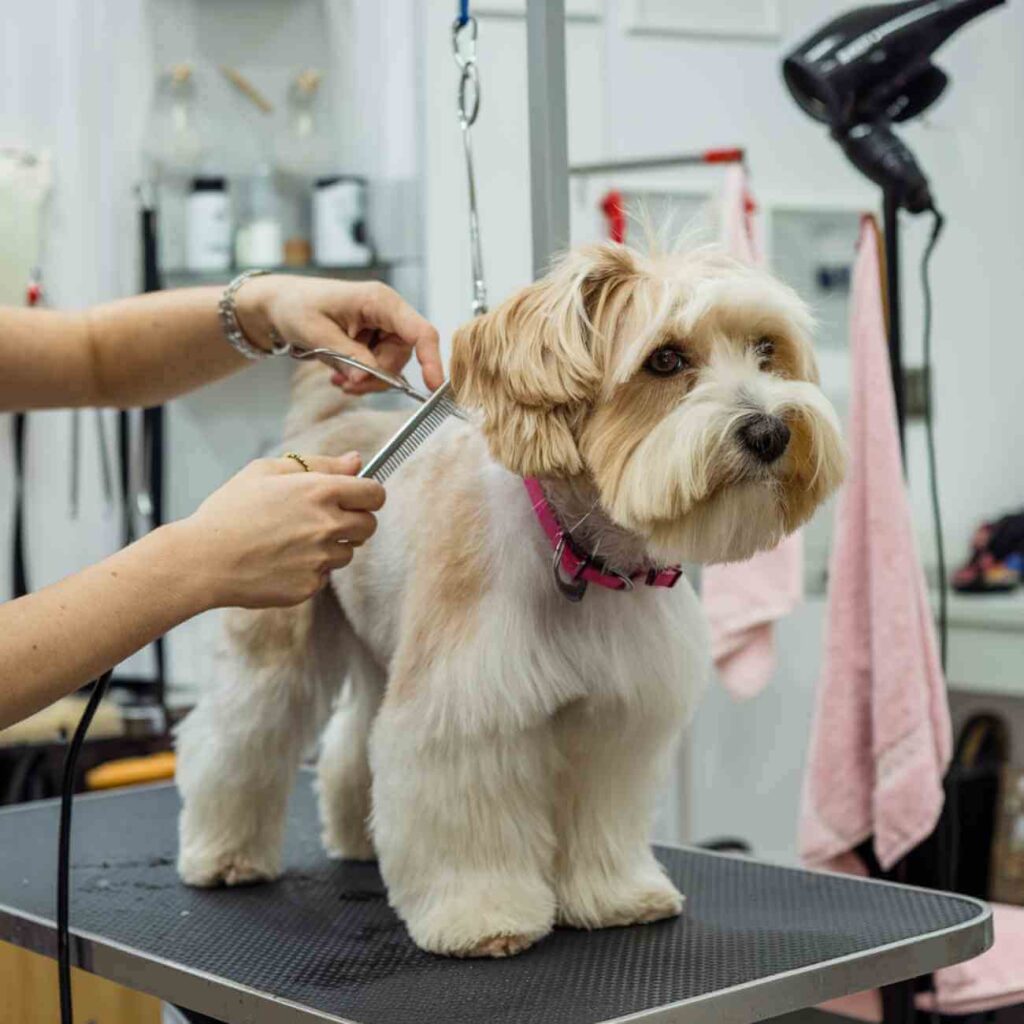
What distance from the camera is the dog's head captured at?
3.71 feet

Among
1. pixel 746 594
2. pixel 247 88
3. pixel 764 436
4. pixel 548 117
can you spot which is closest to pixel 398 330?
pixel 548 117

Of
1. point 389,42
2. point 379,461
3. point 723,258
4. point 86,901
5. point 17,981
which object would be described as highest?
point 389,42

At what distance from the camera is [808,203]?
10.7 feet

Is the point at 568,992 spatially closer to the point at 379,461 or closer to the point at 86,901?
the point at 379,461

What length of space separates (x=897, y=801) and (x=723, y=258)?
101cm

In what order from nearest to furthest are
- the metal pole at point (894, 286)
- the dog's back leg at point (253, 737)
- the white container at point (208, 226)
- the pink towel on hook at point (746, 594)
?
the dog's back leg at point (253, 737)
the metal pole at point (894, 286)
the pink towel on hook at point (746, 594)
the white container at point (208, 226)

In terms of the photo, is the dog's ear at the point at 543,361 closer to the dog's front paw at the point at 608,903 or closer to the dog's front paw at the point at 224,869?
the dog's front paw at the point at 608,903

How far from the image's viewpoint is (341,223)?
2.95 metres

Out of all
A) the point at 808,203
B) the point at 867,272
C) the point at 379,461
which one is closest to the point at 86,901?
the point at 379,461

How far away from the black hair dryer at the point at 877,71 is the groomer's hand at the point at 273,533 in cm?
113

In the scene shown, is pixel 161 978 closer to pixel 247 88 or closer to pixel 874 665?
pixel 874 665

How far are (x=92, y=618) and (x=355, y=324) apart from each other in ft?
1.54

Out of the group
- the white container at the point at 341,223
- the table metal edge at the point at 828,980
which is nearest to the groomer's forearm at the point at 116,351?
the table metal edge at the point at 828,980

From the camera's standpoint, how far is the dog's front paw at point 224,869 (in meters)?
1.49
